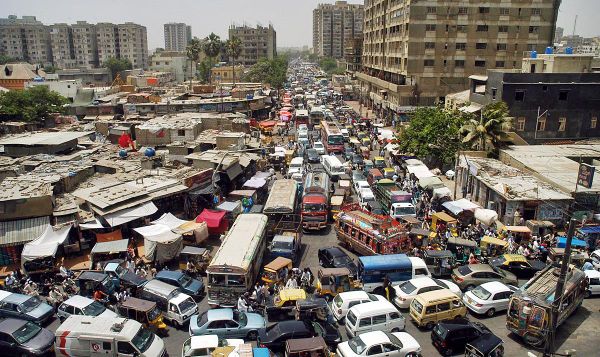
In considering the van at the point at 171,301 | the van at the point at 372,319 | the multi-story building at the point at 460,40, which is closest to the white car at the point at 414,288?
the van at the point at 372,319

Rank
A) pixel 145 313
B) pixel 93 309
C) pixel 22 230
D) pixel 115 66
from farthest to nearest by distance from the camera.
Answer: pixel 115 66 < pixel 22 230 < pixel 93 309 < pixel 145 313

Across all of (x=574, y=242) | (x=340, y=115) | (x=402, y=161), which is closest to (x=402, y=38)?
(x=340, y=115)

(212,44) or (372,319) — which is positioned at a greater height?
(212,44)

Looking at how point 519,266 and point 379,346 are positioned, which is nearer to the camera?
point 379,346

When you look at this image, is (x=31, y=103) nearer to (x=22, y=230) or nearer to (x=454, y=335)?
(x=22, y=230)

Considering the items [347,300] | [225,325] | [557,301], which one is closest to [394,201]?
[347,300]

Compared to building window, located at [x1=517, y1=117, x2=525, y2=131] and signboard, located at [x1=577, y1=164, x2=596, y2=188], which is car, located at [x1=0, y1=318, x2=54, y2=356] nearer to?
signboard, located at [x1=577, y1=164, x2=596, y2=188]
